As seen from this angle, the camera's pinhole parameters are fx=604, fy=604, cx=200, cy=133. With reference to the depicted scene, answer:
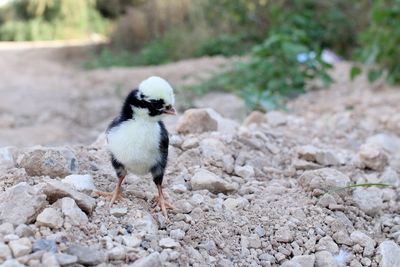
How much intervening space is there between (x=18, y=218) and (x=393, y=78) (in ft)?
17.8

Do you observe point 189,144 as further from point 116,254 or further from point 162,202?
point 116,254

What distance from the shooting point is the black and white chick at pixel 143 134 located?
102 inches

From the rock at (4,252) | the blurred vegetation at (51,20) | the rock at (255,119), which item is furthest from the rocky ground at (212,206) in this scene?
the blurred vegetation at (51,20)

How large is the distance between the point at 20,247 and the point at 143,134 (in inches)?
29.5

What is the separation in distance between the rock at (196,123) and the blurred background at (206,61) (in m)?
1.73

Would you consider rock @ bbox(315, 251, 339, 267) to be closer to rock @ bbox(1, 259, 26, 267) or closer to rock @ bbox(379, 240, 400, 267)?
rock @ bbox(379, 240, 400, 267)

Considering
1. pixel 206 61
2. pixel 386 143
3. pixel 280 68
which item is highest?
pixel 386 143

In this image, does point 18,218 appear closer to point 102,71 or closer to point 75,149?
point 75,149

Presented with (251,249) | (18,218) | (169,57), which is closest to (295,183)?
(251,249)

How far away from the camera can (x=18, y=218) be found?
2.29 metres

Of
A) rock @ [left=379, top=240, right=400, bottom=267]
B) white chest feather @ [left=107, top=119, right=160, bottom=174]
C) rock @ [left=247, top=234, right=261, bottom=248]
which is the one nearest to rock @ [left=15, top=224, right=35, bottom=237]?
white chest feather @ [left=107, top=119, right=160, bottom=174]

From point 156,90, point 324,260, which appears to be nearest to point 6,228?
point 156,90

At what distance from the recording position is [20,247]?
2.11 meters

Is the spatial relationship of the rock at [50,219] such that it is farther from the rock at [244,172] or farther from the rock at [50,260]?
the rock at [244,172]
